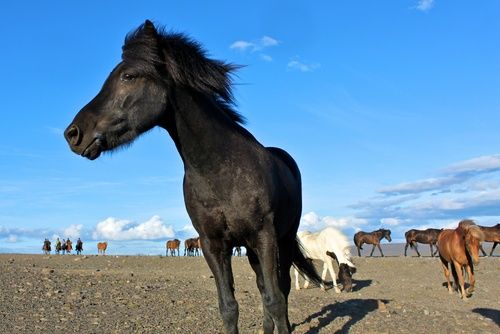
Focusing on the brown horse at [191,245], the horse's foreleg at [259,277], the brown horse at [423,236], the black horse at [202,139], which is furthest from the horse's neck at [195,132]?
the brown horse at [191,245]

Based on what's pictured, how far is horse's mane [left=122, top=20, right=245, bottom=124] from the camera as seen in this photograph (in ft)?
12.4

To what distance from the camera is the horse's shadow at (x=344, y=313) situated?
708 centimetres

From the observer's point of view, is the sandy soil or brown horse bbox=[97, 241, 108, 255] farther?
brown horse bbox=[97, 241, 108, 255]

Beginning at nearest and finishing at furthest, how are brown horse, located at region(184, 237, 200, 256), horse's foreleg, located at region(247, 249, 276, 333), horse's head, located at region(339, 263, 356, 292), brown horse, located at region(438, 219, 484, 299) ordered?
horse's foreleg, located at region(247, 249, 276, 333)
brown horse, located at region(438, 219, 484, 299)
horse's head, located at region(339, 263, 356, 292)
brown horse, located at region(184, 237, 200, 256)

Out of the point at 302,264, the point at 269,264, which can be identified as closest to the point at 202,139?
the point at 269,264

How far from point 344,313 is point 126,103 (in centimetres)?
560

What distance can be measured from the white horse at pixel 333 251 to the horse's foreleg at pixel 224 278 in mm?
11805

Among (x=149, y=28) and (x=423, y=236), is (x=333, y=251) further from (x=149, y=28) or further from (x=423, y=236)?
(x=423, y=236)

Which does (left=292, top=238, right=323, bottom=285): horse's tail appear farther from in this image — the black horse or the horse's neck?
the horse's neck

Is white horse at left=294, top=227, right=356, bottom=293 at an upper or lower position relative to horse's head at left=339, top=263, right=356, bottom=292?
upper

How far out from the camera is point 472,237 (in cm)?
1141

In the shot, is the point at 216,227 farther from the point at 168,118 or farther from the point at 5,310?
the point at 5,310

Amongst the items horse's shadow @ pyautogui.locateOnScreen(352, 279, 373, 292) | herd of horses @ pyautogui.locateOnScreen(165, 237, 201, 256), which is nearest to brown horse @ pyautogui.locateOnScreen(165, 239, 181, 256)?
herd of horses @ pyautogui.locateOnScreen(165, 237, 201, 256)

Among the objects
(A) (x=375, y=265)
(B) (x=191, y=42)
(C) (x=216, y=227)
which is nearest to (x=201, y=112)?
(B) (x=191, y=42)
